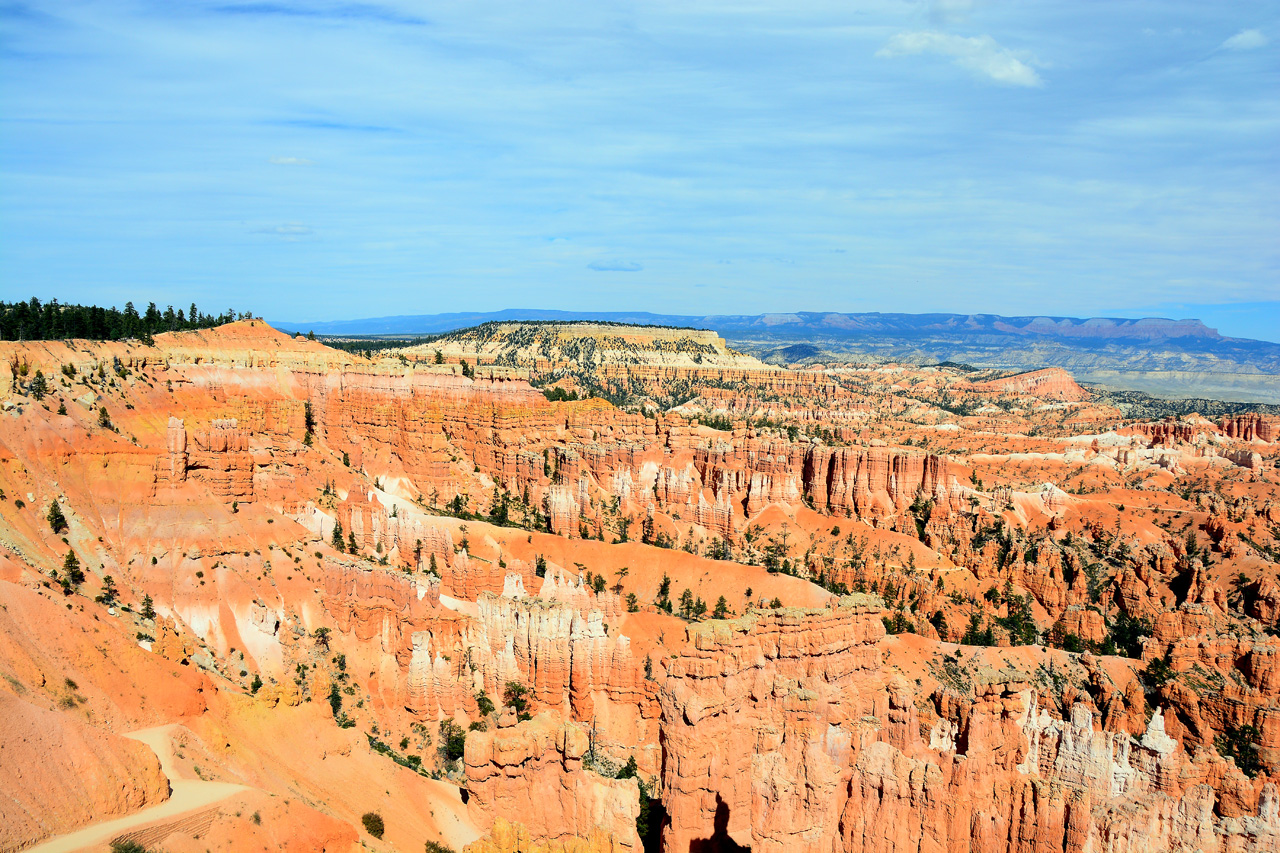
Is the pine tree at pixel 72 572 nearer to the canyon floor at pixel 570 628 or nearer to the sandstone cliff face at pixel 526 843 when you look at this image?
the canyon floor at pixel 570 628

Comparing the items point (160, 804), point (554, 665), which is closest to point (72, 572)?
point (160, 804)

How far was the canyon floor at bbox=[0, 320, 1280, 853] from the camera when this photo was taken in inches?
1198

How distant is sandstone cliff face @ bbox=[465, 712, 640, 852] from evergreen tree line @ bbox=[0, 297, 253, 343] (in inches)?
2193

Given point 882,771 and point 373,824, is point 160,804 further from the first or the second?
point 882,771

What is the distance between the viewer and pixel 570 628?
163 feet

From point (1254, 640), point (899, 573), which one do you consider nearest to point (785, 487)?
point (899, 573)

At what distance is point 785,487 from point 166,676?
195ft

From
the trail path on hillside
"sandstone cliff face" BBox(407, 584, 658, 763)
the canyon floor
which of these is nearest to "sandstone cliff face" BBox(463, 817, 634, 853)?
the canyon floor

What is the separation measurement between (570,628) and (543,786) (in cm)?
1792

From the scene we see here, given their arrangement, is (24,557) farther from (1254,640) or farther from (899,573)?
(1254,640)

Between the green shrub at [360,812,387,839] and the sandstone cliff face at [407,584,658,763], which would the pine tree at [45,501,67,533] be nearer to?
the sandstone cliff face at [407,584,658,763]

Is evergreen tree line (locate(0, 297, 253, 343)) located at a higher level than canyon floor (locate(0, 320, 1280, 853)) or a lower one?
higher

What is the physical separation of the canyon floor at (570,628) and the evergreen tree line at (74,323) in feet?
17.9

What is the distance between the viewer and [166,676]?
107 feet
